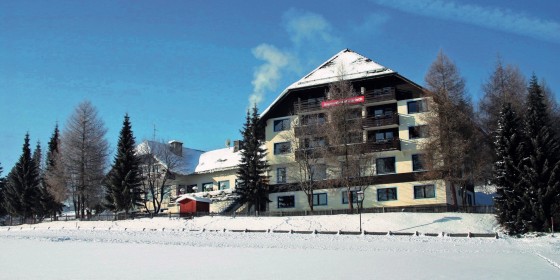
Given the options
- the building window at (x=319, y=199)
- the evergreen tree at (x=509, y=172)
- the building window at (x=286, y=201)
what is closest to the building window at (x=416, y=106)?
the evergreen tree at (x=509, y=172)

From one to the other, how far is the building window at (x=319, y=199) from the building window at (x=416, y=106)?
38.6 ft

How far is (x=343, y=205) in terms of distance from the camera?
5125cm

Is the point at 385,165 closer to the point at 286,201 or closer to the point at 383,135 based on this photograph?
the point at 383,135

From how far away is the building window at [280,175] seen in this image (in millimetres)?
54812

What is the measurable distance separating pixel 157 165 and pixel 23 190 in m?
15.7

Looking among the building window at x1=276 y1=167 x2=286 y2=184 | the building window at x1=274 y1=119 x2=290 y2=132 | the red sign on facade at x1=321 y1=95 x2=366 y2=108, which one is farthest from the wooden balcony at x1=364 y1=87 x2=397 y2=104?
the building window at x1=276 y1=167 x2=286 y2=184

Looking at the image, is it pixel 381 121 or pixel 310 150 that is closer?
pixel 310 150

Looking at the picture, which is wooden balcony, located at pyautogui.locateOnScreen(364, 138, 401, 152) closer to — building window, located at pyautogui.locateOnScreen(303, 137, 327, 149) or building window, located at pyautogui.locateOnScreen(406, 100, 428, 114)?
building window, located at pyautogui.locateOnScreen(406, 100, 428, 114)

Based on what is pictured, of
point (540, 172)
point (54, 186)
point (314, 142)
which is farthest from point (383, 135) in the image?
point (54, 186)

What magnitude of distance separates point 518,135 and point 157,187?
132 ft

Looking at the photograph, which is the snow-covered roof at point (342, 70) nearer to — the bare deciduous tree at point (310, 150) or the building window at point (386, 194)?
the bare deciduous tree at point (310, 150)

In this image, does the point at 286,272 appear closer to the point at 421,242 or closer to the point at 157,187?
the point at 421,242

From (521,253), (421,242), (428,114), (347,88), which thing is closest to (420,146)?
(428,114)

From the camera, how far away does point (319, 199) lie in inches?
2078
